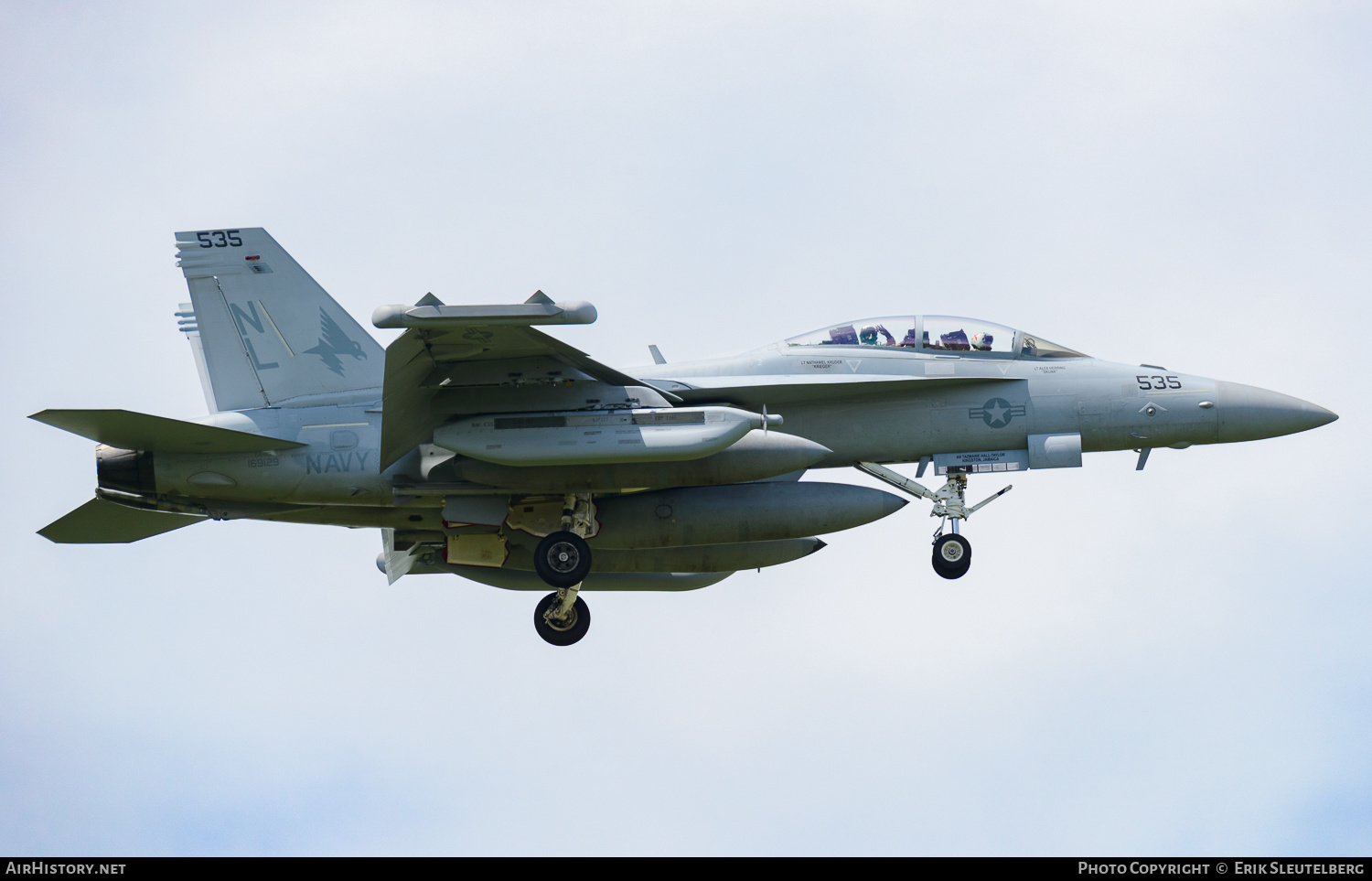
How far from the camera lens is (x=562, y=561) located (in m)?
17.5

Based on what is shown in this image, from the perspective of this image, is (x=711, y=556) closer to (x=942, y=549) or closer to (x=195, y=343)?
(x=942, y=549)

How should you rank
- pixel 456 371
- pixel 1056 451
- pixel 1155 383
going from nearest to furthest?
pixel 456 371, pixel 1056 451, pixel 1155 383

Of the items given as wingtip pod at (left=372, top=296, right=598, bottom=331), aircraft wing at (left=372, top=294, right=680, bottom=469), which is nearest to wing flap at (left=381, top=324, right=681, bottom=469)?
aircraft wing at (left=372, top=294, right=680, bottom=469)

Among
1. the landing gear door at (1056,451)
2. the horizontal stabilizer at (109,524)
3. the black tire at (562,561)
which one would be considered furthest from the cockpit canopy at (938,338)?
the horizontal stabilizer at (109,524)

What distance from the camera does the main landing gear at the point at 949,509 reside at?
57.9 ft

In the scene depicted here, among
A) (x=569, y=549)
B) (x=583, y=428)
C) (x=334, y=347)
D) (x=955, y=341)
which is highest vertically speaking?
(x=955, y=341)

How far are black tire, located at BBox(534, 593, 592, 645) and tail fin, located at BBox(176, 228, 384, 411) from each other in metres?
4.00

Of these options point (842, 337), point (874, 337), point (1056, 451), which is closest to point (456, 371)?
point (842, 337)

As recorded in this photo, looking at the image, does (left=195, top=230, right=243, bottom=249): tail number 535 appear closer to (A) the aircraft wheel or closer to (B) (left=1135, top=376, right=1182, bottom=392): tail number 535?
(A) the aircraft wheel

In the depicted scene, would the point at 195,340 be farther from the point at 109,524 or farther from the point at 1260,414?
the point at 1260,414

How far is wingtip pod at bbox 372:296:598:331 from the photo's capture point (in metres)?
14.4

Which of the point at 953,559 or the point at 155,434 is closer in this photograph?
the point at 155,434

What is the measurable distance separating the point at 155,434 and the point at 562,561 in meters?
4.91

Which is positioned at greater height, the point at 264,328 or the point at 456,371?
the point at 264,328
